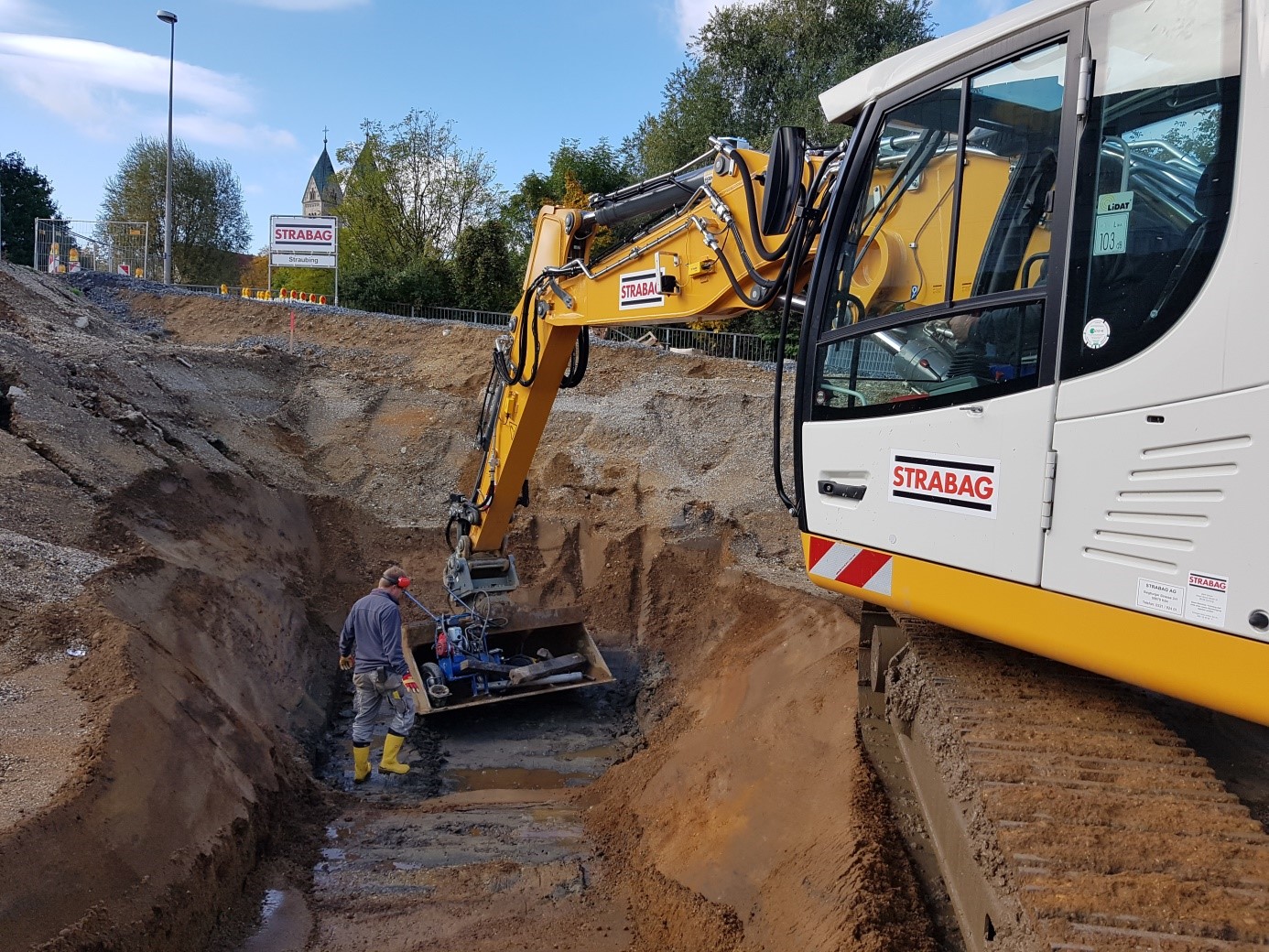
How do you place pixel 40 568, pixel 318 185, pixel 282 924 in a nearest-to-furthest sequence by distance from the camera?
pixel 282 924 → pixel 40 568 → pixel 318 185

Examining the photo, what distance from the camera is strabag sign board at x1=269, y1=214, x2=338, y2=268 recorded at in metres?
23.7

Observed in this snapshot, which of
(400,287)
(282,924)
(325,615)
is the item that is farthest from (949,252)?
(400,287)

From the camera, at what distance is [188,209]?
42438 millimetres

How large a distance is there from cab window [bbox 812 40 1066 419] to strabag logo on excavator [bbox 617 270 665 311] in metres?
1.90

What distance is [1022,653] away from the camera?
15.0 feet

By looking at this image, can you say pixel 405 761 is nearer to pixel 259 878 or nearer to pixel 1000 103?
pixel 259 878

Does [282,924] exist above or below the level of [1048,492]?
below

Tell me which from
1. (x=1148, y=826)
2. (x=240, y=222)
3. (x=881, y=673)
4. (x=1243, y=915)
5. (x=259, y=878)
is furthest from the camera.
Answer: (x=240, y=222)

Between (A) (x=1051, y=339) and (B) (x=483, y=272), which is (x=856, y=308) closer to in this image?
(A) (x=1051, y=339)

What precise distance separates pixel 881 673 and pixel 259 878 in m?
3.86

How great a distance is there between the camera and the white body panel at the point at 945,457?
3477mm

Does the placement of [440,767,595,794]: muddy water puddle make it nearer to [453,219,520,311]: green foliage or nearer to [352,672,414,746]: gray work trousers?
[352,672,414,746]: gray work trousers

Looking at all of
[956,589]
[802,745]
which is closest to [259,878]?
[802,745]

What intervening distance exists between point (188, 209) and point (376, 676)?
134 ft
